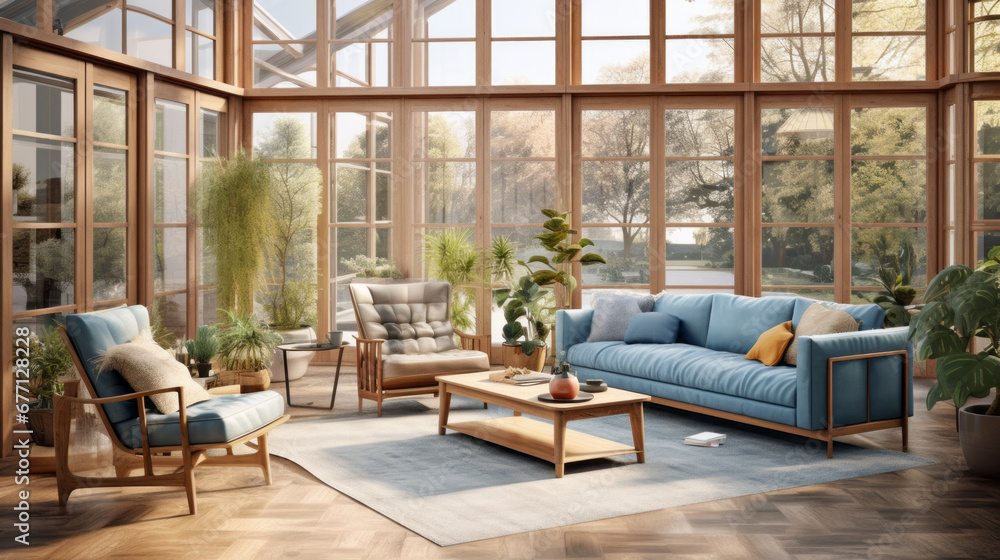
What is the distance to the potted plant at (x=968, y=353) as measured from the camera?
468cm

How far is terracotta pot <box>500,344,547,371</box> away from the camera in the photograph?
8188 mm

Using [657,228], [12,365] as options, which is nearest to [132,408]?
[12,365]

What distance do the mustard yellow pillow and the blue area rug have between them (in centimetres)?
51

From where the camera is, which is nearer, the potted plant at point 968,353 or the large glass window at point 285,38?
the potted plant at point 968,353

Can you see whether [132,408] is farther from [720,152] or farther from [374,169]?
[720,152]

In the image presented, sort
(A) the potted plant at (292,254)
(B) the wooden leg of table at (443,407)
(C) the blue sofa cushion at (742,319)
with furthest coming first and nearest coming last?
1. (A) the potted plant at (292,254)
2. (C) the blue sofa cushion at (742,319)
3. (B) the wooden leg of table at (443,407)

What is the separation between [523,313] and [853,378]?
3.45m

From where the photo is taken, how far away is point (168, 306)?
300 inches

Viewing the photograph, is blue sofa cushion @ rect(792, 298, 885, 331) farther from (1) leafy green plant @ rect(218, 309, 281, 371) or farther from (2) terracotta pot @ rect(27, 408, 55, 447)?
(2) terracotta pot @ rect(27, 408, 55, 447)

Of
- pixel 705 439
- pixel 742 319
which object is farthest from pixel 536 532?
pixel 742 319

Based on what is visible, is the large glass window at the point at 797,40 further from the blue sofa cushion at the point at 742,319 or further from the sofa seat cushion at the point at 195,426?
the sofa seat cushion at the point at 195,426

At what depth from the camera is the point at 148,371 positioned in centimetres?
438

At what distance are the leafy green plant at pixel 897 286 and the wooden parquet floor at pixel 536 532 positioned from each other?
8.32 feet

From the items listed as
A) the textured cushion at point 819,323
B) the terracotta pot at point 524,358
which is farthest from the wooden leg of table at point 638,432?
the terracotta pot at point 524,358
